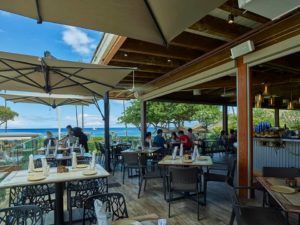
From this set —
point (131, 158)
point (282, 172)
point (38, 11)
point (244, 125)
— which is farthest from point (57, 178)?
point (244, 125)

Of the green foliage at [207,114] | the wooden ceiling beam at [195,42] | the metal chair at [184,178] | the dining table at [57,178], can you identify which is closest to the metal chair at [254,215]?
the metal chair at [184,178]

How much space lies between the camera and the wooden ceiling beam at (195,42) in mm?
4638

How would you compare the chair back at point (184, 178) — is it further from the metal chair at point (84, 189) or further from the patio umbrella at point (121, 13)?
the patio umbrella at point (121, 13)

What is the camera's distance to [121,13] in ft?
6.40

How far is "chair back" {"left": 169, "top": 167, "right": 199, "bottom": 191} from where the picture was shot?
12.7ft

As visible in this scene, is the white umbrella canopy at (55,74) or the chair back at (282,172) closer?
the white umbrella canopy at (55,74)

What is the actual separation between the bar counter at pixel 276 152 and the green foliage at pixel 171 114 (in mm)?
9975

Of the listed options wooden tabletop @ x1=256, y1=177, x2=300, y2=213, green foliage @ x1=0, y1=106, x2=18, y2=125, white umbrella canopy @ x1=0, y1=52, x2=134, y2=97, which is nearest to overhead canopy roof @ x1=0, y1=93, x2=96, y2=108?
white umbrella canopy @ x1=0, y1=52, x2=134, y2=97

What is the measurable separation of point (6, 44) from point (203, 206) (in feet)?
137

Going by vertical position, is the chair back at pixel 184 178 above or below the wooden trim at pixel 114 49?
below

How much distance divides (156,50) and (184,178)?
2841mm

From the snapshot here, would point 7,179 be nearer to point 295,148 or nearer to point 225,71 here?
point 225,71

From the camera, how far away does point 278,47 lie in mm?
3867

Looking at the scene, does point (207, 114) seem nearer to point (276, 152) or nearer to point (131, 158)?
point (276, 152)
